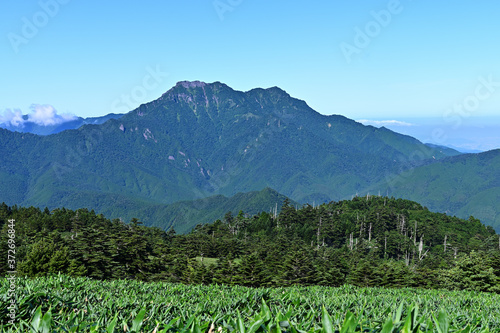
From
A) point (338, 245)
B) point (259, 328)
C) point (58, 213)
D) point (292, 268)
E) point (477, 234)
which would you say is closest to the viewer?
point (259, 328)

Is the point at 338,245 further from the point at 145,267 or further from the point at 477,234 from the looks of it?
the point at 145,267

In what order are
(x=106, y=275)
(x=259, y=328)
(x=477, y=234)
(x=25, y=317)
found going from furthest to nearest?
(x=477, y=234)
(x=106, y=275)
(x=25, y=317)
(x=259, y=328)

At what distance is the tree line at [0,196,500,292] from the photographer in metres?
51.6

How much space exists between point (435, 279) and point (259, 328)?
6638 cm

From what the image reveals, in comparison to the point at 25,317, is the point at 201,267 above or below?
below

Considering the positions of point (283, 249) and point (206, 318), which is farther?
point (283, 249)

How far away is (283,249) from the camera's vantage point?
303 feet

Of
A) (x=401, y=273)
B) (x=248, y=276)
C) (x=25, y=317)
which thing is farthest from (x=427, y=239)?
(x=25, y=317)

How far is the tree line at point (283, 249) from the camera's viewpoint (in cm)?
5162

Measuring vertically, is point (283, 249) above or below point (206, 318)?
below

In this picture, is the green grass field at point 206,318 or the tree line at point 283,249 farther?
the tree line at point 283,249

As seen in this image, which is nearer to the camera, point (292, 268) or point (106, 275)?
point (106, 275)

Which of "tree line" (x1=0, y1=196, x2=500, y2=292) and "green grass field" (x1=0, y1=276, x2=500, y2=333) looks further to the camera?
"tree line" (x1=0, y1=196, x2=500, y2=292)

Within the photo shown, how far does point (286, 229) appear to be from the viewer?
4988 inches
